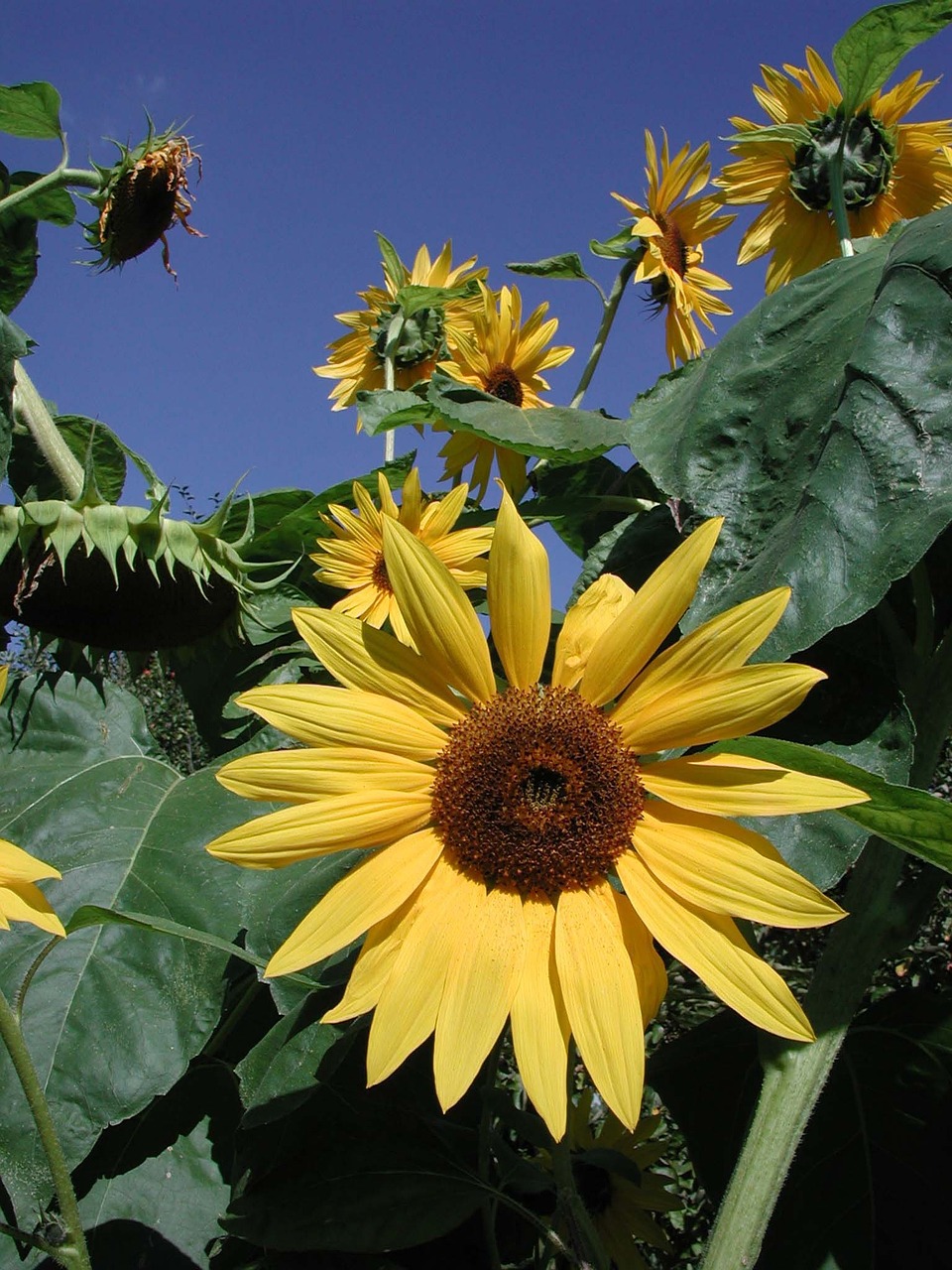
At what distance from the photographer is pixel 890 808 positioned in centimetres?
66

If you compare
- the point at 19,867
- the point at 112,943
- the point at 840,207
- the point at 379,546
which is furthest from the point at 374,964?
the point at 840,207

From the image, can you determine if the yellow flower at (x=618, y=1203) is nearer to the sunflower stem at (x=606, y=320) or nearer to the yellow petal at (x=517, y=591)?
the yellow petal at (x=517, y=591)

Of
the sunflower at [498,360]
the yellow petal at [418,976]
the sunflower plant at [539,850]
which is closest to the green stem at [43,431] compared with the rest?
the sunflower plant at [539,850]

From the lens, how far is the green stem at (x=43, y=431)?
1.36 m

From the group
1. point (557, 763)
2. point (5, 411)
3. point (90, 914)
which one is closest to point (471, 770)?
point (557, 763)

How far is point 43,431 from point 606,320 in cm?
83

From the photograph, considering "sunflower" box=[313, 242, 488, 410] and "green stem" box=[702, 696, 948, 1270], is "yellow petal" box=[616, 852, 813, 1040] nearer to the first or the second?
"green stem" box=[702, 696, 948, 1270]

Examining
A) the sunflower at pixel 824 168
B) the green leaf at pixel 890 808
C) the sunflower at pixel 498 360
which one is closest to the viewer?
the green leaf at pixel 890 808

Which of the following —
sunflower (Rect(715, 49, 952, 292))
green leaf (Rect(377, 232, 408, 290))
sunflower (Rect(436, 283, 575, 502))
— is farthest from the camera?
green leaf (Rect(377, 232, 408, 290))

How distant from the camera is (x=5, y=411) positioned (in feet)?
4.13

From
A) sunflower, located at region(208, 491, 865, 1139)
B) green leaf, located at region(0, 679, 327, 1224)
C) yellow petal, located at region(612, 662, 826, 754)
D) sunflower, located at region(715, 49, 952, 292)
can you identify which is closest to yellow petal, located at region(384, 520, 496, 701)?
sunflower, located at region(208, 491, 865, 1139)

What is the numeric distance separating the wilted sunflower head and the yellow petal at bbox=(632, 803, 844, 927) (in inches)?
47.2

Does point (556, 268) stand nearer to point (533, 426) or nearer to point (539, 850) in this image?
point (533, 426)

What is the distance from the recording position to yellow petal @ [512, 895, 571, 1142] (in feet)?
2.18
